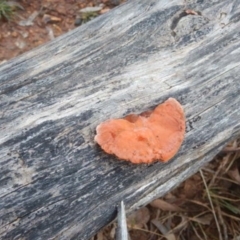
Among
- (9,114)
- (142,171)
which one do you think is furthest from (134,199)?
(9,114)

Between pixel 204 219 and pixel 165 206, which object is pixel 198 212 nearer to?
pixel 204 219

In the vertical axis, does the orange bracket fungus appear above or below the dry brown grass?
above

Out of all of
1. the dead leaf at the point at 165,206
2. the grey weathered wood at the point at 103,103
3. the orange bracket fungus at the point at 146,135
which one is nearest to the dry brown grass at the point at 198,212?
the dead leaf at the point at 165,206

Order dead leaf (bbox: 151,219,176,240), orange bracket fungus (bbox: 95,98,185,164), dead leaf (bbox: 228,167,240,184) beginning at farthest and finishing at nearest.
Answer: dead leaf (bbox: 228,167,240,184)
dead leaf (bbox: 151,219,176,240)
orange bracket fungus (bbox: 95,98,185,164)

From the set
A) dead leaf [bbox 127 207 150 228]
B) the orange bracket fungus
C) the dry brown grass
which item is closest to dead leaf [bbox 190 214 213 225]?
the dry brown grass

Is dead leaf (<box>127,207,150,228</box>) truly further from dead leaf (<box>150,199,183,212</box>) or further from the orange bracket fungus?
the orange bracket fungus

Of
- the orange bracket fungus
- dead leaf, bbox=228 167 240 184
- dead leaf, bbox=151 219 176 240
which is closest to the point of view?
the orange bracket fungus

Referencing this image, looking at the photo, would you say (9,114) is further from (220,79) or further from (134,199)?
(220,79)

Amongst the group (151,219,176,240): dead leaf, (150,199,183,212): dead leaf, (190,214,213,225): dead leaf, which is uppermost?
(150,199,183,212): dead leaf
